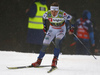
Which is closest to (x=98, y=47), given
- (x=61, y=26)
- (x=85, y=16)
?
(x=85, y=16)

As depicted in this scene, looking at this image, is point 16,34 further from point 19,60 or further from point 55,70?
point 55,70

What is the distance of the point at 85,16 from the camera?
10.2m

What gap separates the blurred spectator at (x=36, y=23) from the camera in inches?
375

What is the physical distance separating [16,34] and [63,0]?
75.9 inches

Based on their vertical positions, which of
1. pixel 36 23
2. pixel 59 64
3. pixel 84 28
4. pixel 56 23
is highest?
pixel 56 23

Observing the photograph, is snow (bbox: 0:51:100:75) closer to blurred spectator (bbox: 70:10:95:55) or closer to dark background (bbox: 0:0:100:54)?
blurred spectator (bbox: 70:10:95:55)

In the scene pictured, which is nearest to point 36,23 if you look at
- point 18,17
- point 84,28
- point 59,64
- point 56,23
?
point 84,28

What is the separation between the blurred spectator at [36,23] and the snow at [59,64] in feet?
1.25

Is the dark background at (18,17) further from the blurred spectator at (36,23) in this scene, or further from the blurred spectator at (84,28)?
the blurred spectator at (36,23)

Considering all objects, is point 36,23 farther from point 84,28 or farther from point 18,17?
point 18,17

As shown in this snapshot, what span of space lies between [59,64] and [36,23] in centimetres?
179

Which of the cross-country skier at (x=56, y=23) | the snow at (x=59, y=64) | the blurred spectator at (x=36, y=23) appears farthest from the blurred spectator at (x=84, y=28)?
the cross-country skier at (x=56, y=23)

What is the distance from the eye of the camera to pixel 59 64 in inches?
327

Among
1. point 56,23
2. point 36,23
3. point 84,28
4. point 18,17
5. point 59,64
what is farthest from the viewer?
point 18,17
